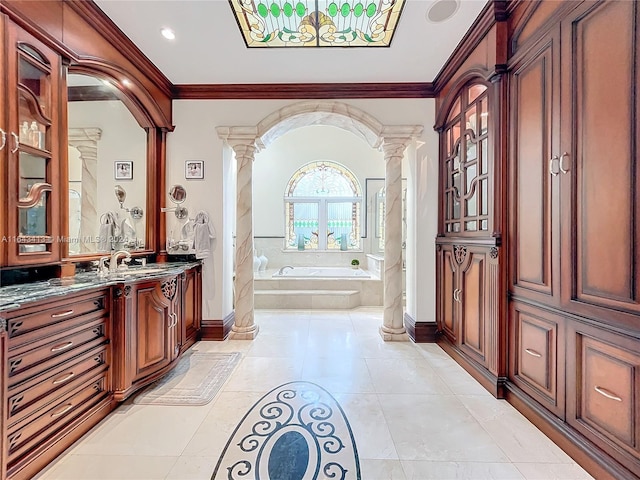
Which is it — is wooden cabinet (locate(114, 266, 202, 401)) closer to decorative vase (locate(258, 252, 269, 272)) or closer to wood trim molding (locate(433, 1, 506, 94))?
wood trim molding (locate(433, 1, 506, 94))

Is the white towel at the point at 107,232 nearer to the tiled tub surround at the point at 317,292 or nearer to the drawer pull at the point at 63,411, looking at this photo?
the drawer pull at the point at 63,411

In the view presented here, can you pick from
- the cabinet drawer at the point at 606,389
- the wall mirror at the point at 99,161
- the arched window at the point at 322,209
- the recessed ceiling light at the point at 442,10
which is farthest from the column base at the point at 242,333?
the arched window at the point at 322,209

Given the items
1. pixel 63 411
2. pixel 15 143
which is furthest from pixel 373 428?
pixel 15 143

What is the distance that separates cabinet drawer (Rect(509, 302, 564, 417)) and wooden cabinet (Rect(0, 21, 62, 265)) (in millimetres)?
3043

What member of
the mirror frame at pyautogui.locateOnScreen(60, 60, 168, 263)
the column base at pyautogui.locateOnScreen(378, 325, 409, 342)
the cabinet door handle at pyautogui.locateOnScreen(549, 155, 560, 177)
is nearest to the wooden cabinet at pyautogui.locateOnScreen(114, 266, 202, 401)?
the mirror frame at pyautogui.locateOnScreen(60, 60, 168, 263)

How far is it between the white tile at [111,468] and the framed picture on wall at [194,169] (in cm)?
243

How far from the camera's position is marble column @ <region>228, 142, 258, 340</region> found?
3094 millimetres

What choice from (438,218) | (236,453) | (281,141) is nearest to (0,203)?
(236,453)

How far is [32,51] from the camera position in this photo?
1645 millimetres

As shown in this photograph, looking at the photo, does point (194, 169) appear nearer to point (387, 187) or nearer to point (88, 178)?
point (88, 178)

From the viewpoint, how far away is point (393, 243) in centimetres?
312

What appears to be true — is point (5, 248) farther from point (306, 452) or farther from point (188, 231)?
point (306, 452)

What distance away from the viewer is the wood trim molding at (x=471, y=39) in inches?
75.5

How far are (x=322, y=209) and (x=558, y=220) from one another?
504cm
